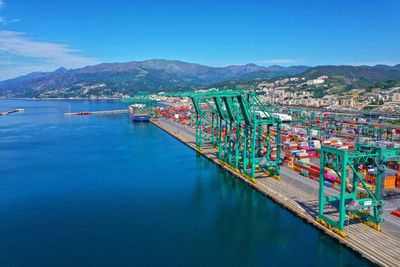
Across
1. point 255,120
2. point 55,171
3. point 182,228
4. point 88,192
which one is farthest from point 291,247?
point 55,171

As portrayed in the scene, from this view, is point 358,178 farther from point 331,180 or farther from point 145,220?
point 145,220

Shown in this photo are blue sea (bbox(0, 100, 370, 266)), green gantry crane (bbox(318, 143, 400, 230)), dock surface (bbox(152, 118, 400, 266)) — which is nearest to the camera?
dock surface (bbox(152, 118, 400, 266))

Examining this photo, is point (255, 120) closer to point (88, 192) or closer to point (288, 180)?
point (288, 180)

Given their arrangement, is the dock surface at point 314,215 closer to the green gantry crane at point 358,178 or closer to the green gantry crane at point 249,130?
the green gantry crane at point 358,178

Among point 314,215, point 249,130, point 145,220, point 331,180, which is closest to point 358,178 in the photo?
point 314,215

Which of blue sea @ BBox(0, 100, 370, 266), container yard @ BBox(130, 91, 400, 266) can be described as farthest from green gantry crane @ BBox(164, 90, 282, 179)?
blue sea @ BBox(0, 100, 370, 266)

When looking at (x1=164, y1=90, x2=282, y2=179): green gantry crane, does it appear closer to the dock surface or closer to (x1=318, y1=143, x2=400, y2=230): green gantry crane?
the dock surface
